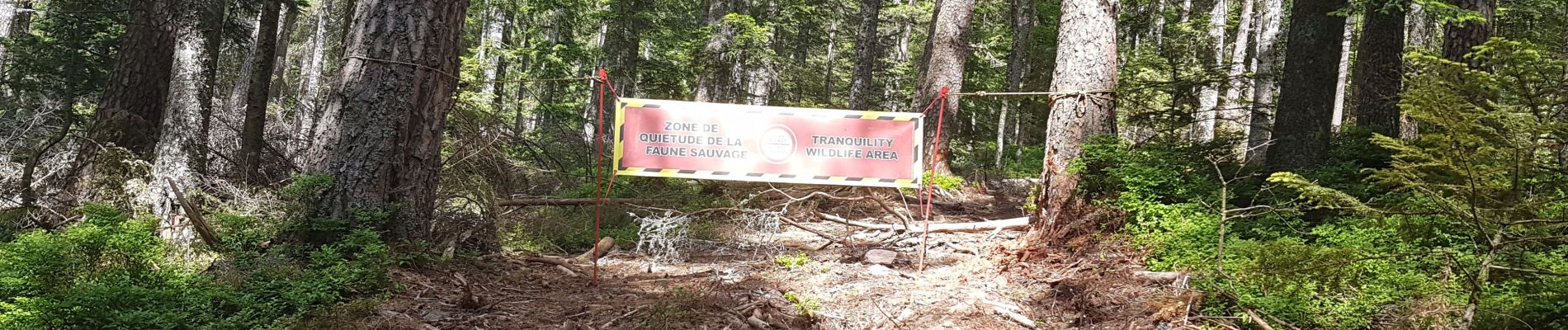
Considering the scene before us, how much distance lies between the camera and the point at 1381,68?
968 centimetres

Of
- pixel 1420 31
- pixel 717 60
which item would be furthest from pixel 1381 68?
pixel 717 60

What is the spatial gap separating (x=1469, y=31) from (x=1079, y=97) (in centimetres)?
459

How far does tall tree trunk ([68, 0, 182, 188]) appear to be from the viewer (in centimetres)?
832

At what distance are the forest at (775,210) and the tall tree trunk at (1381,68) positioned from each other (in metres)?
0.04

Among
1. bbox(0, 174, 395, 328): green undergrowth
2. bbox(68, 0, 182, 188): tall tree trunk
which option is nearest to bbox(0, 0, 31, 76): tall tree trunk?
bbox(68, 0, 182, 188): tall tree trunk

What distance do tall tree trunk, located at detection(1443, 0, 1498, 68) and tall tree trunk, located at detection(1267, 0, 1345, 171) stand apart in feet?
3.26

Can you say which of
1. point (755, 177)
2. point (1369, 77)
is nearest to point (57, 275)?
point (755, 177)

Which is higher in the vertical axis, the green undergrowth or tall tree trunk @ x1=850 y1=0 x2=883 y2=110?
tall tree trunk @ x1=850 y1=0 x2=883 y2=110

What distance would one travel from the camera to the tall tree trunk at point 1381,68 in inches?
376

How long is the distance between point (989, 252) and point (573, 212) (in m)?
4.88

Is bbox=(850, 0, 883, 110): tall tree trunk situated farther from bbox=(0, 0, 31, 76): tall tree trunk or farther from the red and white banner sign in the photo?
bbox=(0, 0, 31, 76): tall tree trunk

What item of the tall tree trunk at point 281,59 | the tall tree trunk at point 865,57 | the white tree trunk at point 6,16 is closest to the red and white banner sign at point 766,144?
the tall tree trunk at point 865,57

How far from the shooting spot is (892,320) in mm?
5004

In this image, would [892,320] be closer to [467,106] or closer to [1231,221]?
[1231,221]
